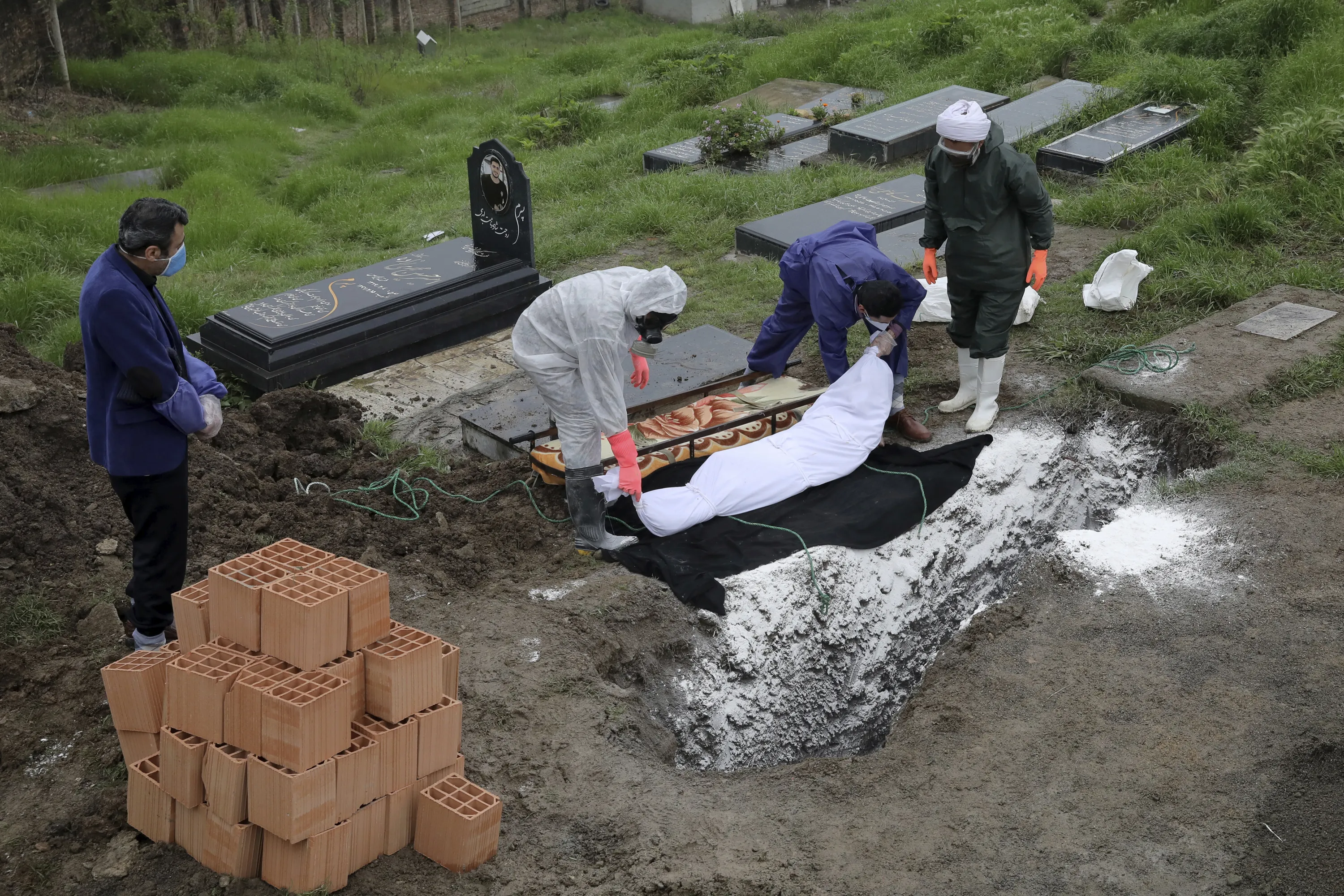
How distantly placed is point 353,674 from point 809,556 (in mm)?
2367

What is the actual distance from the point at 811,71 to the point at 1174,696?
1133 centimetres

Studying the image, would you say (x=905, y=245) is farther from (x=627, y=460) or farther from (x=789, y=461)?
(x=627, y=460)

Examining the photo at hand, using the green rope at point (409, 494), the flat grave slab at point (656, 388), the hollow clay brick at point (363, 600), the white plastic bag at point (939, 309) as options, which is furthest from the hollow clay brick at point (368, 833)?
the white plastic bag at point (939, 309)

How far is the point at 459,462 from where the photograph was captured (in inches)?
250

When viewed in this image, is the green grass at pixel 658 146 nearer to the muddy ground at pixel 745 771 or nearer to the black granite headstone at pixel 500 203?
the black granite headstone at pixel 500 203

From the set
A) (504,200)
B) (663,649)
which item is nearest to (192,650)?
(663,649)

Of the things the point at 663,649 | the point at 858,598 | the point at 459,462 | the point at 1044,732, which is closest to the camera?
the point at 1044,732

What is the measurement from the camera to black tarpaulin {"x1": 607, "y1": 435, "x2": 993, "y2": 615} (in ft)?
16.7

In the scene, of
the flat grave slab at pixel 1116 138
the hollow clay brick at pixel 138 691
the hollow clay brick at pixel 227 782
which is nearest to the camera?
the hollow clay brick at pixel 227 782

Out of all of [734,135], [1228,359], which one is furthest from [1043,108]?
[1228,359]

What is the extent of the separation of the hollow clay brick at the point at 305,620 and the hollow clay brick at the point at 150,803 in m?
0.53

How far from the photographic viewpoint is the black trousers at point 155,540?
13.9 feet

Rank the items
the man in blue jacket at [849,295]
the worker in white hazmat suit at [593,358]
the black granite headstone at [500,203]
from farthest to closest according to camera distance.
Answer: the black granite headstone at [500,203]
the man in blue jacket at [849,295]
the worker in white hazmat suit at [593,358]

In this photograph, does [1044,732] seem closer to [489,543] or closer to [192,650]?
[489,543]
